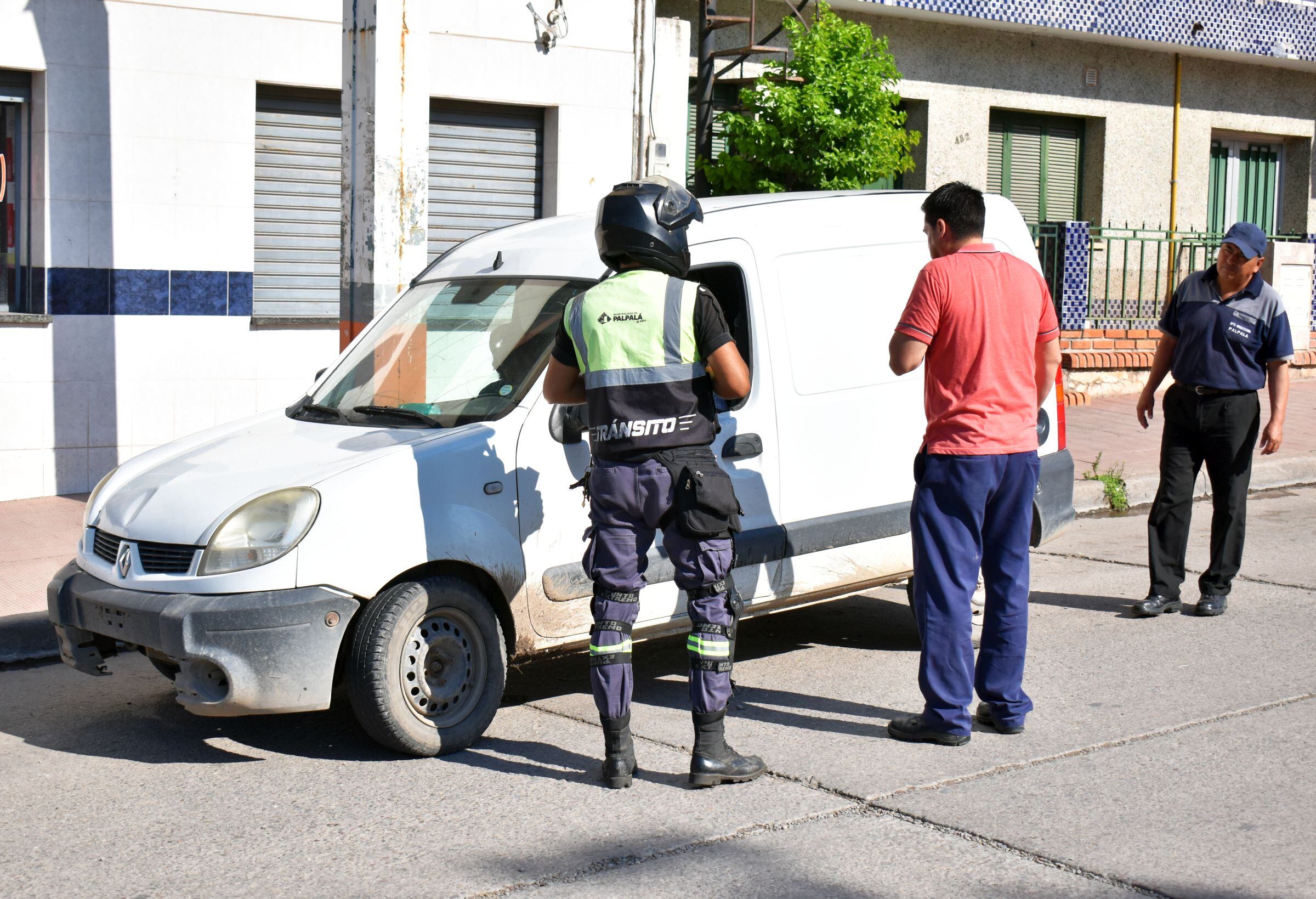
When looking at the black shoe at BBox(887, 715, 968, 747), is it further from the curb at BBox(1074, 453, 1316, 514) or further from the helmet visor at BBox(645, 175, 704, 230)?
the curb at BBox(1074, 453, 1316, 514)

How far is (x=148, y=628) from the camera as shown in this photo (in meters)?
4.71

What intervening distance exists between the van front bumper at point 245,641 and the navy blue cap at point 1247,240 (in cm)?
441

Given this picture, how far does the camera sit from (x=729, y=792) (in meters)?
4.64

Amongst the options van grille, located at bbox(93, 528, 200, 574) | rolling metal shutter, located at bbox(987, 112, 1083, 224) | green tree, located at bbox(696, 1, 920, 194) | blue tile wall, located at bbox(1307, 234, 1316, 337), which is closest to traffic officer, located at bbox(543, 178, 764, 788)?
van grille, located at bbox(93, 528, 200, 574)

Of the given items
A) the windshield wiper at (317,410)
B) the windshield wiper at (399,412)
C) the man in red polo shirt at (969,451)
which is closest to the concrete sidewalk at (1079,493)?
the windshield wiper at (317,410)

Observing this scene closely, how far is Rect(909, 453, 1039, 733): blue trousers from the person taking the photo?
5.07 m

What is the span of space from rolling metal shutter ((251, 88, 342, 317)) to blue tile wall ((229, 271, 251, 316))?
11cm

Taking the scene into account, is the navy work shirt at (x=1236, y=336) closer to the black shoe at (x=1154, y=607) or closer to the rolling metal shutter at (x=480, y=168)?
the black shoe at (x=1154, y=607)

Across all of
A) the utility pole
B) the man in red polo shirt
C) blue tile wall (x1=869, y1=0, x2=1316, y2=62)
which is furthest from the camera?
blue tile wall (x1=869, y1=0, x2=1316, y2=62)

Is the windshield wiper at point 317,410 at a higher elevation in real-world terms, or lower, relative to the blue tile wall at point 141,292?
lower

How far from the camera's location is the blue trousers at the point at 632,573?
180 inches

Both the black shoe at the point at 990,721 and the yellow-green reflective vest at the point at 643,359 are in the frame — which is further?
the black shoe at the point at 990,721

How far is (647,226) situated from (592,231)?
3.78ft

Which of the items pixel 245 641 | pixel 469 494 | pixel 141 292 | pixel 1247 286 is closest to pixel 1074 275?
pixel 1247 286
